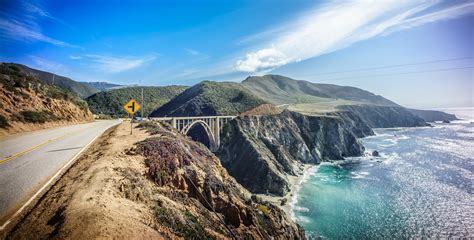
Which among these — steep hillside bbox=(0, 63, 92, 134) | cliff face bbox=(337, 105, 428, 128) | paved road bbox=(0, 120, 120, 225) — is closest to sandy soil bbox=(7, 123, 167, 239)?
paved road bbox=(0, 120, 120, 225)

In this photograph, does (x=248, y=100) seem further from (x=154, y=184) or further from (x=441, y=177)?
(x=154, y=184)

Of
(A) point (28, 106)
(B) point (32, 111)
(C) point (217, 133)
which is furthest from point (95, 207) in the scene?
(C) point (217, 133)

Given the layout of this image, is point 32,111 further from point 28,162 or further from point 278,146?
point 278,146

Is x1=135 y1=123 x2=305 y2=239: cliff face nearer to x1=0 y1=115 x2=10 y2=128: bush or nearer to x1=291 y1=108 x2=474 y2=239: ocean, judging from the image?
x1=0 y1=115 x2=10 y2=128: bush

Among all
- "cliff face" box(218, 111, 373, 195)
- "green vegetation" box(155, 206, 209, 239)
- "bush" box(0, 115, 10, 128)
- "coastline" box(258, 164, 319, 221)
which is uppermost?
"bush" box(0, 115, 10, 128)

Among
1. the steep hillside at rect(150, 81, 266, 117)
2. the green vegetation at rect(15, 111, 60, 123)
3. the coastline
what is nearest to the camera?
the green vegetation at rect(15, 111, 60, 123)

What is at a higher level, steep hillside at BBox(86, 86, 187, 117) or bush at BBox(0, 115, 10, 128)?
steep hillside at BBox(86, 86, 187, 117)
